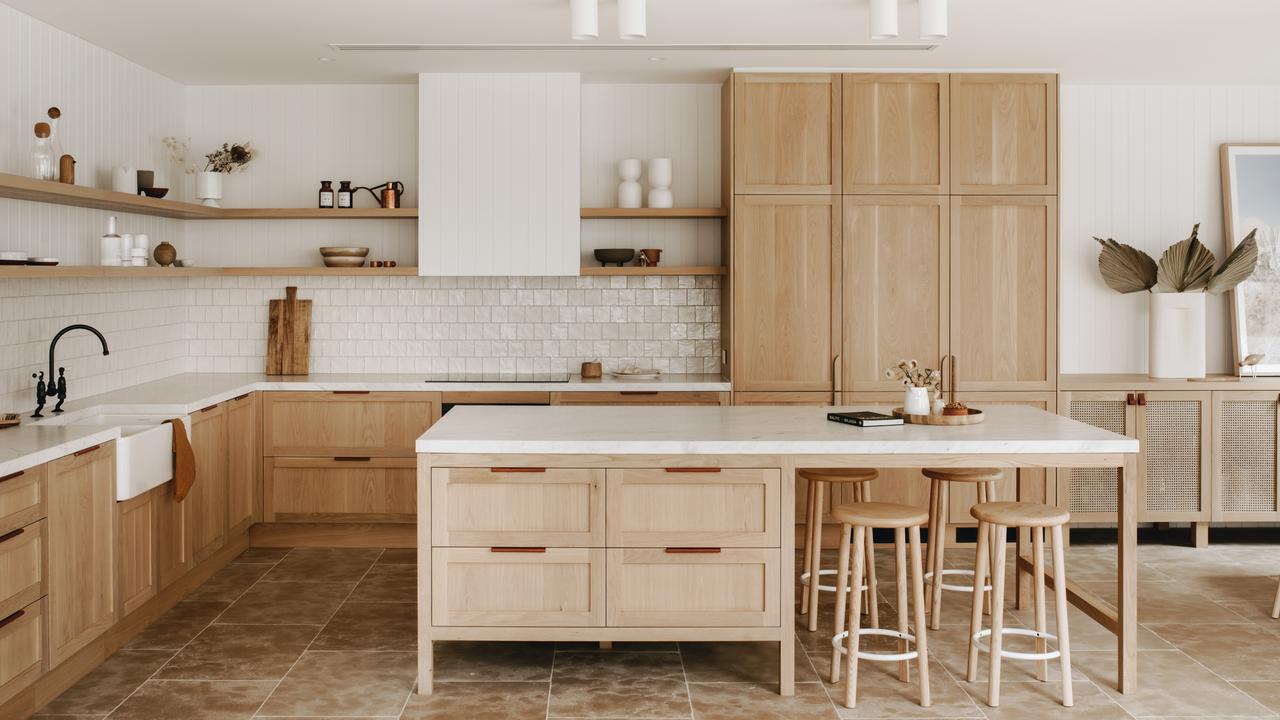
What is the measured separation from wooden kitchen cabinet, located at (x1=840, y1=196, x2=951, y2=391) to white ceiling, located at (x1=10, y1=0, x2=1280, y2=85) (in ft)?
2.81

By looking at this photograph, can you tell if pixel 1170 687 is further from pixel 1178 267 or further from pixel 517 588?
pixel 1178 267

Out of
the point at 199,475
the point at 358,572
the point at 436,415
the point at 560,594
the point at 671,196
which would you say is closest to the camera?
the point at 560,594

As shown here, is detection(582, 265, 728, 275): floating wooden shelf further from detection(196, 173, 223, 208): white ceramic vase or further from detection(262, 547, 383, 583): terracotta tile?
detection(196, 173, 223, 208): white ceramic vase

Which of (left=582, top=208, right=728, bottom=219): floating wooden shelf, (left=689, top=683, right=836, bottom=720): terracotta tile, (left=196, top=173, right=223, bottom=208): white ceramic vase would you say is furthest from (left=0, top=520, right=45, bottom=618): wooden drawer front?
(left=582, top=208, right=728, bottom=219): floating wooden shelf

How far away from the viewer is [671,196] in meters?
6.95

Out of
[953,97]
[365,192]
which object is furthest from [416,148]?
[953,97]

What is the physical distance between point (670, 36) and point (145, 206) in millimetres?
2929

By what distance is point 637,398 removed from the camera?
21.1 ft

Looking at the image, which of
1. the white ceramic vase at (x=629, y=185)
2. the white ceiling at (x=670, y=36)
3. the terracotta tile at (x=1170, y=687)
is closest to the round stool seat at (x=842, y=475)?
the terracotta tile at (x=1170, y=687)

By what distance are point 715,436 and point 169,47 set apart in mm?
3870

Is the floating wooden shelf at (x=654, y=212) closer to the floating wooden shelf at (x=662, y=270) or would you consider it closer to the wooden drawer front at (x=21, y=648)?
the floating wooden shelf at (x=662, y=270)

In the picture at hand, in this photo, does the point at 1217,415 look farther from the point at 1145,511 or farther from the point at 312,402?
the point at 312,402

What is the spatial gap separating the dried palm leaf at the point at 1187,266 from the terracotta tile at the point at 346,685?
503 cm

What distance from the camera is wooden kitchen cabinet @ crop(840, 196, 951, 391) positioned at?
21.1 feet
